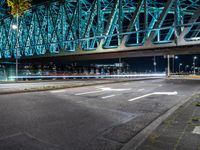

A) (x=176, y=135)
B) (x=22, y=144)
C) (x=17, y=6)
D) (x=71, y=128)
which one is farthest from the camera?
(x=17, y=6)

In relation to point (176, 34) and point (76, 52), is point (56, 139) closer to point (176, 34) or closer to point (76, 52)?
point (176, 34)

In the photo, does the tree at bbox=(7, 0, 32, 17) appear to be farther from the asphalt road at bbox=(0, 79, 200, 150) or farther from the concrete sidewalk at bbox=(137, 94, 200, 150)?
the concrete sidewalk at bbox=(137, 94, 200, 150)

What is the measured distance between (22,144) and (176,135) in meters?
3.72

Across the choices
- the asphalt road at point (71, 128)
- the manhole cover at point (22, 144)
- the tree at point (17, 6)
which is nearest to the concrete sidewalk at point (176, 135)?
the asphalt road at point (71, 128)

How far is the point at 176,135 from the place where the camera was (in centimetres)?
461

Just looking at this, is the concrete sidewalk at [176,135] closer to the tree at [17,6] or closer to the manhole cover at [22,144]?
the manhole cover at [22,144]

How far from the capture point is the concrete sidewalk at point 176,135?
396cm

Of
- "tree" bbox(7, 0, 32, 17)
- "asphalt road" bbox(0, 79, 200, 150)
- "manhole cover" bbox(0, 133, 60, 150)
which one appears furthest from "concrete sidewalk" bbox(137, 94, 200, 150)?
"tree" bbox(7, 0, 32, 17)

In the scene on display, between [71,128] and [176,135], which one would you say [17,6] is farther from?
[176,135]

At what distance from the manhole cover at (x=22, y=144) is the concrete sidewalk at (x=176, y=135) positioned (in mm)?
2152

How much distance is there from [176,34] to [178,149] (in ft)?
81.5

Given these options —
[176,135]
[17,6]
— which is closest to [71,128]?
[176,135]

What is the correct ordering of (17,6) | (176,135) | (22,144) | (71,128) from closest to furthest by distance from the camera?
1. (22,144)
2. (176,135)
3. (71,128)
4. (17,6)

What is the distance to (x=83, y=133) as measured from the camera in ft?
16.6
